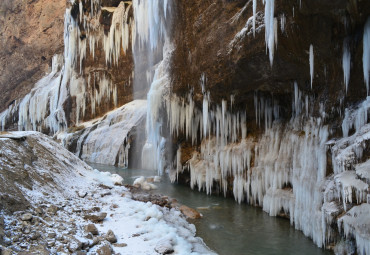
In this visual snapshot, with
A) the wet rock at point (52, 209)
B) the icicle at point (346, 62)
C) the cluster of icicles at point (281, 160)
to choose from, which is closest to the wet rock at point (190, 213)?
the cluster of icicles at point (281, 160)

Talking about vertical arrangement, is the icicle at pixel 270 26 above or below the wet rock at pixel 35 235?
above

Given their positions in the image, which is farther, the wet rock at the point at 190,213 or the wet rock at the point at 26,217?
the wet rock at the point at 190,213

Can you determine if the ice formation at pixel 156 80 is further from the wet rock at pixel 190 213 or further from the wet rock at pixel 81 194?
the wet rock at pixel 81 194

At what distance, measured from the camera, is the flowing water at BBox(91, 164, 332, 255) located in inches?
234

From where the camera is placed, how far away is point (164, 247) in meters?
5.02

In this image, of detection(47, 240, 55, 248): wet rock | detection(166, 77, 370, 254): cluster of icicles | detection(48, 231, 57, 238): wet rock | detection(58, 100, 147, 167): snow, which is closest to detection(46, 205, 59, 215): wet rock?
detection(48, 231, 57, 238): wet rock

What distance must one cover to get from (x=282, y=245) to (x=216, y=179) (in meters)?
5.04

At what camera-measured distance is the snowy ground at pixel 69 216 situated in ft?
14.8

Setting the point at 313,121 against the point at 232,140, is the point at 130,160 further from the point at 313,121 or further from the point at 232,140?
the point at 313,121

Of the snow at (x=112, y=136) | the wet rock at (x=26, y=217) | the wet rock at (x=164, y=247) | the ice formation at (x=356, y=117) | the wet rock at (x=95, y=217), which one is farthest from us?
the snow at (x=112, y=136)

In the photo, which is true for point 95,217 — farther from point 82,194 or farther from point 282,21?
point 282,21

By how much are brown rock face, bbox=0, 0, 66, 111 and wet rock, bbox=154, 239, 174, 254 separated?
37194 millimetres

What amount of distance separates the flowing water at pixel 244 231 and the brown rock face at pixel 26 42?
115ft

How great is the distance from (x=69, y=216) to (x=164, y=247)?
203cm
